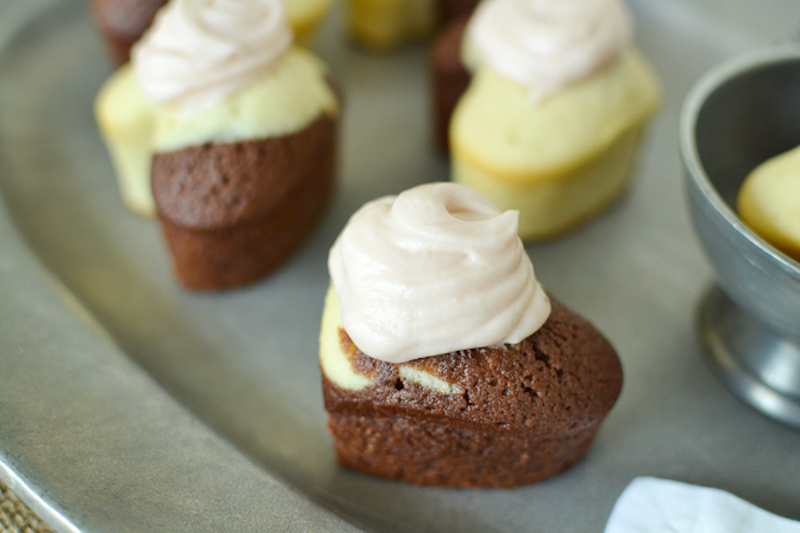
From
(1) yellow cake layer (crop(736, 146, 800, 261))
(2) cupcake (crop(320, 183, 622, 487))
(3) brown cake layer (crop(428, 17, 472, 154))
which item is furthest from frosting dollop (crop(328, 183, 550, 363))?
(3) brown cake layer (crop(428, 17, 472, 154))

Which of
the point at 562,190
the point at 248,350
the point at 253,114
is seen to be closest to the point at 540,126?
the point at 562,190

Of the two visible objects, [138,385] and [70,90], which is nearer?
[138,385]

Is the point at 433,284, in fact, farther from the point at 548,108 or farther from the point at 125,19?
the point at 125,19

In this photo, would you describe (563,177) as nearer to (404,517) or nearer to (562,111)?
(562,111)

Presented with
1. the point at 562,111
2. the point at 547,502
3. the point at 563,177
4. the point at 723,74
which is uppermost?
the point at 723,74

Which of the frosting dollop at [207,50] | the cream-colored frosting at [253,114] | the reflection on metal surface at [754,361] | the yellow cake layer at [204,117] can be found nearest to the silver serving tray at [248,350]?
the reflection on metal surface at [754,361]

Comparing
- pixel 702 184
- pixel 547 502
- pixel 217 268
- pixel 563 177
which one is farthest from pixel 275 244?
pixel 702 184

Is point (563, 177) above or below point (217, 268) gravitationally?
above
